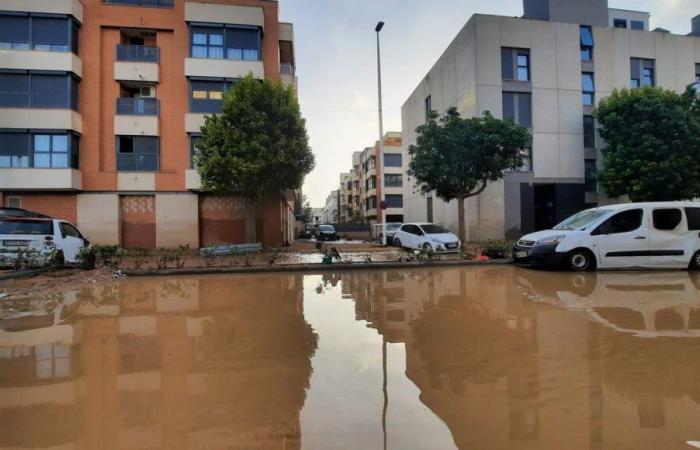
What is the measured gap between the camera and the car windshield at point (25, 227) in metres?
11.4

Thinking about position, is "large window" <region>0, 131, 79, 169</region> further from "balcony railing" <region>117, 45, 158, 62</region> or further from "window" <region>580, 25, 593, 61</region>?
"window" <region>580, 25, 593, 61</region>

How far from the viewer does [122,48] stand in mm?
21797

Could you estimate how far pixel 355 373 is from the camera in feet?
13.0

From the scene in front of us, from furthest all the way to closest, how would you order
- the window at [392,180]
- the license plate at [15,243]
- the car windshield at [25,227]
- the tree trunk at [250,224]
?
the window at [392,180] < the tree trunk at [250,224] < the car windshield at [25,227] < the license plate at [15,243]

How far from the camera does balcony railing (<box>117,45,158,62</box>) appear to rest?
21766 mm

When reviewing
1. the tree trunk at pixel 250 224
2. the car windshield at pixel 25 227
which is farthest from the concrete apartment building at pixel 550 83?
the car windshield at pixel 25 227

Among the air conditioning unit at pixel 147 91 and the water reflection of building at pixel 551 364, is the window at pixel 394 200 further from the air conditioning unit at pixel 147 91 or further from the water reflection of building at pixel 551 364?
the water reflection of building at pixel 551 364

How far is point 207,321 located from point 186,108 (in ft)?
62.6

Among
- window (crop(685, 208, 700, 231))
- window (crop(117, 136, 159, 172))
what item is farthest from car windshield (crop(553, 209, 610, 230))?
window (crop(117, 136, 159, 172))

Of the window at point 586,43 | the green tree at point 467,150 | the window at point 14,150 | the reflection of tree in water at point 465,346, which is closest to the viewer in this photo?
the reflection of tree in water at point 465,346

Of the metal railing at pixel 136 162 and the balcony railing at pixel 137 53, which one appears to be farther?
the balcony railing at pixel 137 53

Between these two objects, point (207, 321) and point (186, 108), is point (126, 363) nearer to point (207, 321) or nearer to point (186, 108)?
point (207, 321)

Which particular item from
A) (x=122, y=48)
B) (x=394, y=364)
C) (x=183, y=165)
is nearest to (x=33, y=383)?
(x=394, y=364)

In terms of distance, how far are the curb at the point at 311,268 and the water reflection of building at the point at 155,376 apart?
408 cm
